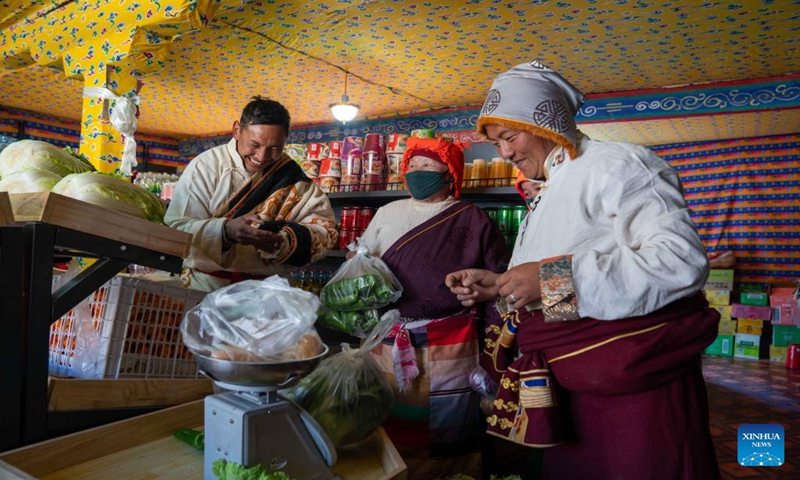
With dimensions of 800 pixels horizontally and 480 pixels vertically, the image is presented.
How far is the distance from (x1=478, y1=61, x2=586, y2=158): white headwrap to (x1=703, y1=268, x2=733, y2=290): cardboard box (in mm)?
7445

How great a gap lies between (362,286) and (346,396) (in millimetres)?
1058

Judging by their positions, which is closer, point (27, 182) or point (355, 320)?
point (27, 182)

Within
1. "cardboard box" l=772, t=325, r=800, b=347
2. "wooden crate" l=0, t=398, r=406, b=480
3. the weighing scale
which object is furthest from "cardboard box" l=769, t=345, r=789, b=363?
the weighing scale

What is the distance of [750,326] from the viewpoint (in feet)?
24.7

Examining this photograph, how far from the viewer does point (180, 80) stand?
7074 mm

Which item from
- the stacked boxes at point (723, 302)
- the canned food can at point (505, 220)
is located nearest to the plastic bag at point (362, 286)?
the canned food can at point (505, 220)

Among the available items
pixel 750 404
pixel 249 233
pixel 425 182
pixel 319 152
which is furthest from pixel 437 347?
pixel 750 404

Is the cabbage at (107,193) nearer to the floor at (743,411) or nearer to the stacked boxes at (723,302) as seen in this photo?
the floor at (743,411)

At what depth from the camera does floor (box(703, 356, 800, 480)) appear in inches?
138

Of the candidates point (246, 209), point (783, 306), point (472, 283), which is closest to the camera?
point (472, 283)

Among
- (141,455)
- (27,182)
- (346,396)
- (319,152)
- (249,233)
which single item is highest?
(319,152)

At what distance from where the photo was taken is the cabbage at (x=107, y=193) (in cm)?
129

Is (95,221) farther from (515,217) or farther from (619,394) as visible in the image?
Answer: (515,217)

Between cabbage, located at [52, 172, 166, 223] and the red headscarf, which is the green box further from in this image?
cabbage, located at [52, 172, 166, 223]
